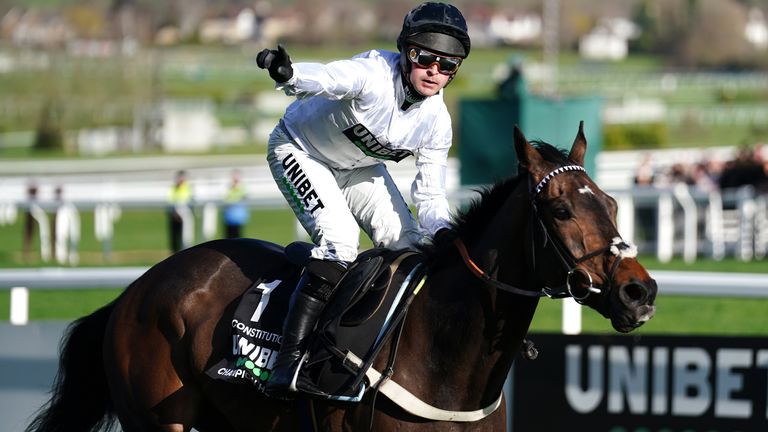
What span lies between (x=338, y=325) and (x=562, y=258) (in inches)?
31.4

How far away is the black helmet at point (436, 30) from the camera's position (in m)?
3.67

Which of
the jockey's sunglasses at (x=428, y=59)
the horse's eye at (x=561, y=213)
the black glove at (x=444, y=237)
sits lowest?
the black glove at (x=444, y=237)

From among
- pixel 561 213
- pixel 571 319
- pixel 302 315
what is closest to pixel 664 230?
pixel 571 319

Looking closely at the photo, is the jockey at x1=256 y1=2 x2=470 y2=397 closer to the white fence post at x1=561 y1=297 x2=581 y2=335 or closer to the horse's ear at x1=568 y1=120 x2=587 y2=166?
the horse's ear at x1=568 y1=120 x2=587 y2=166

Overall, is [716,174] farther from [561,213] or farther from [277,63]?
[277,63]

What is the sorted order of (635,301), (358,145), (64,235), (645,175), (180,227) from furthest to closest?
(645,175) < (64,235) < (180,227) < (358,145) < (635,301)

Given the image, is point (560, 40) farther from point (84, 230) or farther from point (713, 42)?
point (84, 230)

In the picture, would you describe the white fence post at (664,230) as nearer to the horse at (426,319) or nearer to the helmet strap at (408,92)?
the horse at (426,319)

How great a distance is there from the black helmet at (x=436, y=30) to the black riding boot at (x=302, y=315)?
2.62 ft

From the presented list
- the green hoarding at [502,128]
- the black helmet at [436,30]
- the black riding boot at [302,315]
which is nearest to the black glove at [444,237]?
the black riding boot at [302,315]

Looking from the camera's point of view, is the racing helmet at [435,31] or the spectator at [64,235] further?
the spectator at [64,235]

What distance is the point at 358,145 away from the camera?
388 cm

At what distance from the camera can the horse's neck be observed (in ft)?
11.4

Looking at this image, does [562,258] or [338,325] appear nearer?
[562,258]
